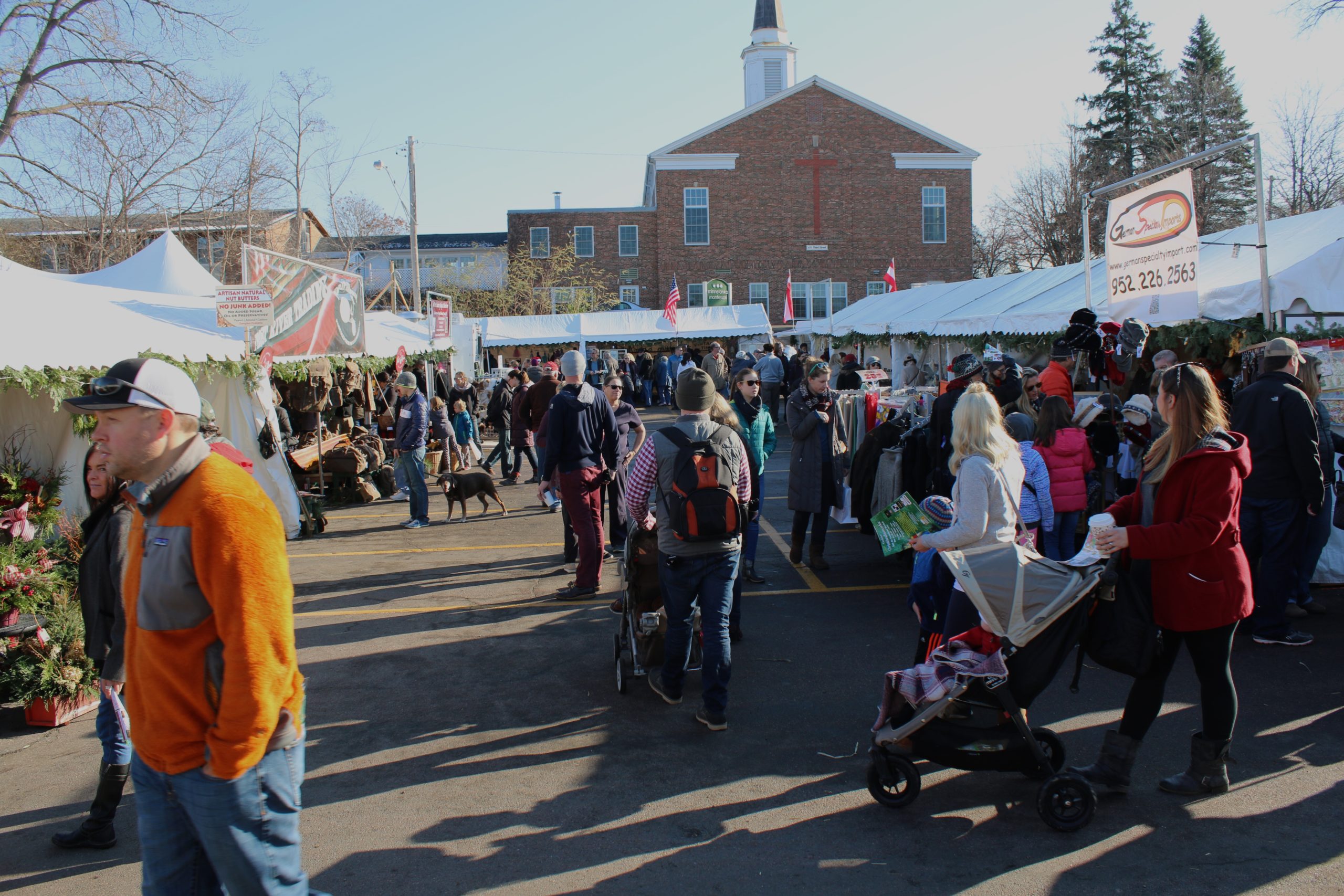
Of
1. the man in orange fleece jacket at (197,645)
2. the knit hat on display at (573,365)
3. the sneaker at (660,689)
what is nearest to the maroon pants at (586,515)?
the knit hat on display at (573,365)

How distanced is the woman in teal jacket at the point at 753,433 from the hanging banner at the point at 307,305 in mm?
6191

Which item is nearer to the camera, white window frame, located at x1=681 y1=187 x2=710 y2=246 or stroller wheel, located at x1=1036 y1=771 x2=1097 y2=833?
stroller wheel, located at x1=1036 y1=771 x2=1097 y2=833

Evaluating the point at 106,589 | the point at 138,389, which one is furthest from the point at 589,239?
the point at 138,389

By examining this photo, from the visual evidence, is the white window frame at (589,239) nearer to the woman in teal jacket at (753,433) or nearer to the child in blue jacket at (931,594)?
the woman in teal jacket at (753,433)

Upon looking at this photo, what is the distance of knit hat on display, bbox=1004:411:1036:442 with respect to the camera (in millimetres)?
6461

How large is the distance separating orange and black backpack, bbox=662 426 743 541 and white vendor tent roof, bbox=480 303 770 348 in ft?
83.6

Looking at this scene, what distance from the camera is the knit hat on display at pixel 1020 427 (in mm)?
6461

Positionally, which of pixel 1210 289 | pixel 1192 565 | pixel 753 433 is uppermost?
pixel 1210 289

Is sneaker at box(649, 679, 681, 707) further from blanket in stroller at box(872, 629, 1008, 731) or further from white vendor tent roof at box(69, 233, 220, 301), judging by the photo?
white vendor tent roof at box(69, 233, 220, 301)

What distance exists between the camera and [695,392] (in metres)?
4.95

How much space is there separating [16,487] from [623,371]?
22.0 metres

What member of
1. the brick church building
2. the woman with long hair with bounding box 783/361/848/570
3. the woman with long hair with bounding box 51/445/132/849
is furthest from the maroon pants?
the brick church building

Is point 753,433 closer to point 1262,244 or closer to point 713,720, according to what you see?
point 713,720

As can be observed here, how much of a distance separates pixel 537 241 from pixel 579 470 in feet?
124
